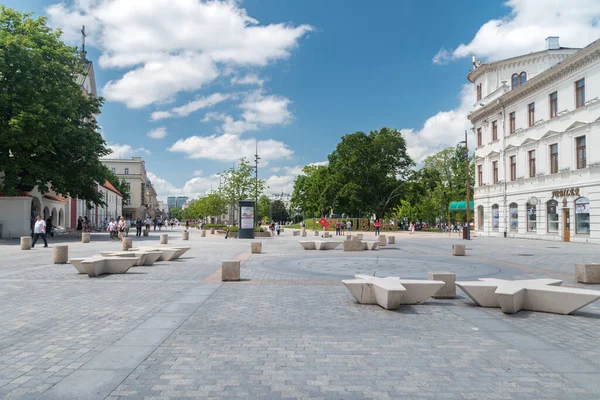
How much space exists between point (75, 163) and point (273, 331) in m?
34.1

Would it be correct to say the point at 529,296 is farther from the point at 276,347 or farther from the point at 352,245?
the point at 352,245

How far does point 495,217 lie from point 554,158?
952 centimetres

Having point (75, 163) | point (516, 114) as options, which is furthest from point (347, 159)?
point (75, 163)

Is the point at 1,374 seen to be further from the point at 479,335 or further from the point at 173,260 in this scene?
the point at 173,260

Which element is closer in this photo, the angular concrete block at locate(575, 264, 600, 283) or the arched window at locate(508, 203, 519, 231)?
the angular concrete block at locate(575, 264, 600, 283)

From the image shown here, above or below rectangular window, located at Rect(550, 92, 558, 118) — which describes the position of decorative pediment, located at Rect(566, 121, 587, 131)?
below

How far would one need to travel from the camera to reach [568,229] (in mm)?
30797

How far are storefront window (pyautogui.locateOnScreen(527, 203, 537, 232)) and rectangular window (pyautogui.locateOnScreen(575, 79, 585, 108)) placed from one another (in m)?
8.37

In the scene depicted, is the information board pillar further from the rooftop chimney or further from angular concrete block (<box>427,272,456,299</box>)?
the rooftop chimney

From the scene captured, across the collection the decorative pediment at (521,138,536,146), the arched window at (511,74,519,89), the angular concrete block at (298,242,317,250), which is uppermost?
the arched window at (511,74,519,89)

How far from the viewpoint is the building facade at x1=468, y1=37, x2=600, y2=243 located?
28.7m

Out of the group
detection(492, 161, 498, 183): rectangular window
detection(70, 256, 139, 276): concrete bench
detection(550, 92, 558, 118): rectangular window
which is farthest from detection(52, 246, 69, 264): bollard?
detection(492, 161, 498, 183): rectangular window

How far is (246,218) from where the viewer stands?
35.5 meters

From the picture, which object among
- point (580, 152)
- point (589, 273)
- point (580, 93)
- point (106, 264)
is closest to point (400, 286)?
point (589, 273)
